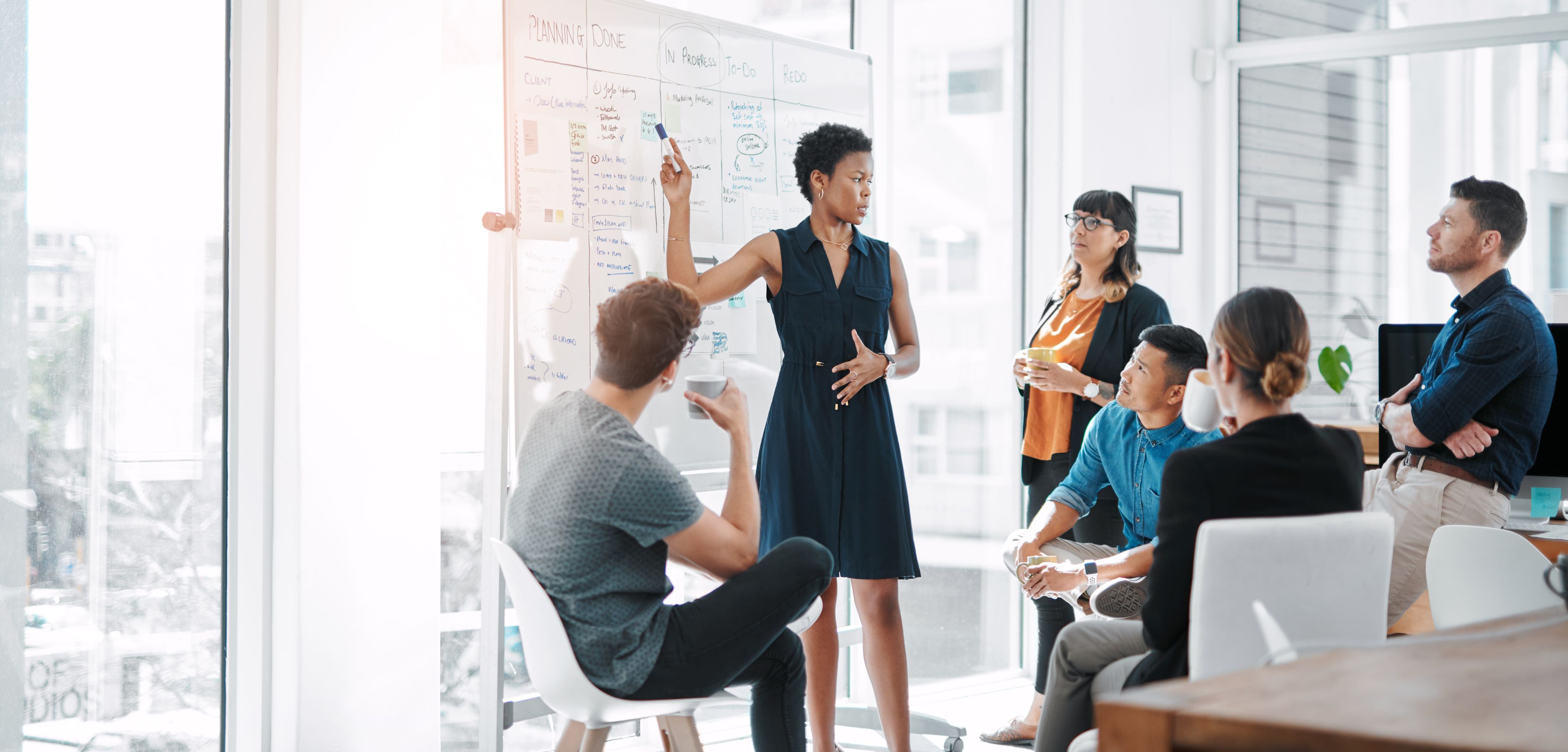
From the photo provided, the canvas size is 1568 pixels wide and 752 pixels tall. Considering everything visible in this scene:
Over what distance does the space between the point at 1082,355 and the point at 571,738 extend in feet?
5.79

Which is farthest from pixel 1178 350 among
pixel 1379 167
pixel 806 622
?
pixel 1379 167

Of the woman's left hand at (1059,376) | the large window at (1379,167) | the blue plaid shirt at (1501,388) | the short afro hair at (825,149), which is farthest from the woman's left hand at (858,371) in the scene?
the large window at (1379,167)

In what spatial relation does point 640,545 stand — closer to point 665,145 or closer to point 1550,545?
point 665,145

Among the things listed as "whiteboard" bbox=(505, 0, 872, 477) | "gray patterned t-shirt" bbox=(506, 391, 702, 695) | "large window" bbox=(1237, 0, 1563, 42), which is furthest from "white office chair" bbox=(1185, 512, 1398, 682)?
"large window" bbox=(1237, 0, 1563, 42)

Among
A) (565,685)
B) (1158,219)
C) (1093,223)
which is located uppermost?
(1158,219)

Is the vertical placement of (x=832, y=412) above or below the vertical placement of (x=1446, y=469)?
above

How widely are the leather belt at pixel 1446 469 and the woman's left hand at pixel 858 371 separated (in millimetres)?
1305

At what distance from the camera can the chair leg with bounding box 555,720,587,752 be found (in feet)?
6.36

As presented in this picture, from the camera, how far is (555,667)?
1783 millimetres

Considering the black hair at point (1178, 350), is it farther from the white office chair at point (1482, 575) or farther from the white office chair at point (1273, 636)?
the white office chair at point (1273, 636)

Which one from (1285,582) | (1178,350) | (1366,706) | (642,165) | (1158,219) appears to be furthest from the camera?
(1158,219)

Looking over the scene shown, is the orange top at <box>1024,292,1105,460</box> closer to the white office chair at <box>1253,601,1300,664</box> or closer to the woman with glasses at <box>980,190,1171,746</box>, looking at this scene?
the woman with glasses at <box>980,190,1171,746</box>

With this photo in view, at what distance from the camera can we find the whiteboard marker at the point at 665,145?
2.67m

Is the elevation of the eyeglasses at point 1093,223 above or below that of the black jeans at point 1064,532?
above
